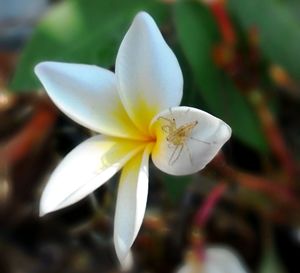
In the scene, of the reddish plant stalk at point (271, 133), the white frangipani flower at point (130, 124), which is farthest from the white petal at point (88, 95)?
the reddish plant stalk at point (271, 133)

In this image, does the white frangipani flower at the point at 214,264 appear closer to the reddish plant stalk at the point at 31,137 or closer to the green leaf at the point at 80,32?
the green leaf at the point at 80,32

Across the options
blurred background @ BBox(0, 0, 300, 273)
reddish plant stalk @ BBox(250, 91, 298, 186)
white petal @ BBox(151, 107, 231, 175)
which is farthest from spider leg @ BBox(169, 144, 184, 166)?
reddish plant stalk @ BBox(250, 91, 298, 186)

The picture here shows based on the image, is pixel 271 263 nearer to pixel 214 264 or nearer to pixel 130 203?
pixel 214 264

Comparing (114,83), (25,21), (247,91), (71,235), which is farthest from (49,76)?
(25,21)

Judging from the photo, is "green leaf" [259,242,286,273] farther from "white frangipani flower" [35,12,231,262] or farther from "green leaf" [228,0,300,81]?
"white frangipani flower" [35,12,231,262]

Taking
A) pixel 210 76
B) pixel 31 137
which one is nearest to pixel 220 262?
pixel 210 76

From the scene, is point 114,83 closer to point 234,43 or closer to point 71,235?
point 234,43

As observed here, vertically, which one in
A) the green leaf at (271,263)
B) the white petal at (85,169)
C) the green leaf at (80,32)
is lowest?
the green leaf at (271,263)
